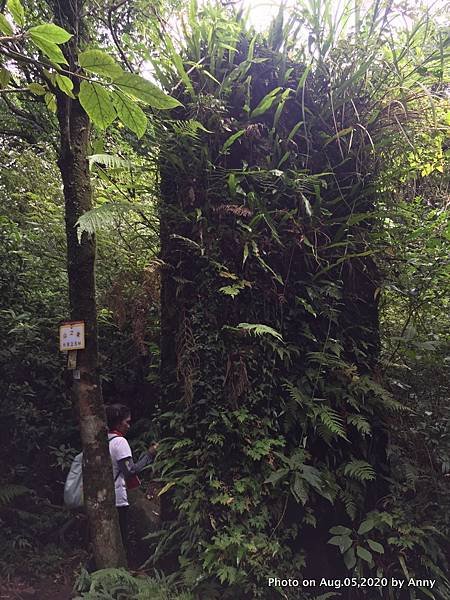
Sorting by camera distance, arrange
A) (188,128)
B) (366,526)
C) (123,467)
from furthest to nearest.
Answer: (123,467), (188,128), (366,526)

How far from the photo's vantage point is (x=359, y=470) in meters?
2.89

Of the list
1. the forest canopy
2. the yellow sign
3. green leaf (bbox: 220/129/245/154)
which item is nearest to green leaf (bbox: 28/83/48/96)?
the forest canopy

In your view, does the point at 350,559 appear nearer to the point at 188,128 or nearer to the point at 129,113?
the point at 129,113

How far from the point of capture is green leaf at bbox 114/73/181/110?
4.26 ft

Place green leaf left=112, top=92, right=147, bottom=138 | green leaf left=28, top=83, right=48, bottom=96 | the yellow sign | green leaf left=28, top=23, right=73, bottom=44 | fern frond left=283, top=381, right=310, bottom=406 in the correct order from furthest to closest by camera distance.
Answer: the yellow sign
fern frond left=283, top=381, right=310, bottom=406
green leaf left=28, top=83, right=48, bottom=96
green leaf left=112, top=92, right=147, bottom=138
green leaf left=28, top=23, right=73, bottom=44

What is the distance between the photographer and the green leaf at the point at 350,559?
2.71 meters

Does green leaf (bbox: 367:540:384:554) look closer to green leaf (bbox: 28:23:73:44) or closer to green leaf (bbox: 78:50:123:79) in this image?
green leaf (bbox: 78:50:123:79)

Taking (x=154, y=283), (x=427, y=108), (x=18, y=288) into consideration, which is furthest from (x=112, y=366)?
(x=427, y=108)

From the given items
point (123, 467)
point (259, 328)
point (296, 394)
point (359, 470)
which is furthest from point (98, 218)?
point (359, 470)

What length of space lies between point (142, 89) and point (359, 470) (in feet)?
8.66

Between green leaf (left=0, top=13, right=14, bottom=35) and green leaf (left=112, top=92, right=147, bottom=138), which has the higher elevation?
green leaf (left=0, top=13, right=14, bottom=35)

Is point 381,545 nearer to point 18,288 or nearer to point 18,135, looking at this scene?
point 18,288

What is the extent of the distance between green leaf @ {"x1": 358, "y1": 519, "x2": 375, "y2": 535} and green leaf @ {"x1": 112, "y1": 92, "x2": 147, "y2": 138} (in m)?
2.72

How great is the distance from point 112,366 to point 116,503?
164 centimetres
